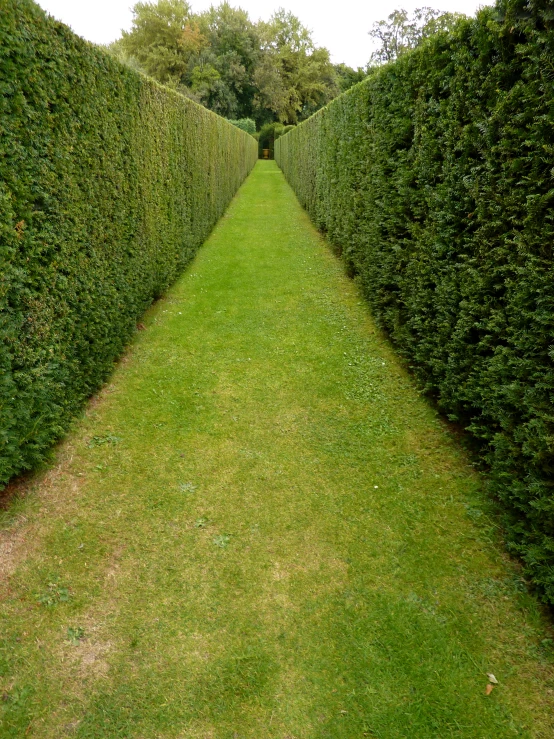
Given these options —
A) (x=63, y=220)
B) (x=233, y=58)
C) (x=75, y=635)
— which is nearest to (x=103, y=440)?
(x=75, y=635)

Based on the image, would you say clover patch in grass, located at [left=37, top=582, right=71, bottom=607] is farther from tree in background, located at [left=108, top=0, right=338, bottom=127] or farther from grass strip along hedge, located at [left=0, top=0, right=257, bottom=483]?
tree in background, located at [left=108, top=0, right=338, bottom=127]

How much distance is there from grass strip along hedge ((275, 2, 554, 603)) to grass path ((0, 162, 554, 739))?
523 millimetres

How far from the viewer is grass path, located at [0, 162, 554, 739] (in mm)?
2414

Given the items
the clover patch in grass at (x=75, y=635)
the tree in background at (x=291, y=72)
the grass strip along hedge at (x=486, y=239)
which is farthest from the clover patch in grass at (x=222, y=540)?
the tree in background at (x=291, y=72)

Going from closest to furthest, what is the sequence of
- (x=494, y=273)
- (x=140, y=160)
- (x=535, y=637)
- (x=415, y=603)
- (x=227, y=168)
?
1. (x=535, y=637)
2. (x=415, y=603)
3. (x=494, y=273)
4. (x=140, y=160)
5. (x=227, y=168)

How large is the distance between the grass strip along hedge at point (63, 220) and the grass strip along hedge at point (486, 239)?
3.69 metres

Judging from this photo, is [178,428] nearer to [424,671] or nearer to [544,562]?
[424,671]

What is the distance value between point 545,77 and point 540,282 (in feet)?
4.50

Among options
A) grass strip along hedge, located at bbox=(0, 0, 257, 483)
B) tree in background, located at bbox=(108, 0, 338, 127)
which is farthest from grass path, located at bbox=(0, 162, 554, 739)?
tree in background, located at bbox=(108, 0, 338, 127)

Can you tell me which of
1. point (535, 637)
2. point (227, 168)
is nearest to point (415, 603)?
point (535, 637)

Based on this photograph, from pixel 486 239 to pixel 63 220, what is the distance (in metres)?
3.87

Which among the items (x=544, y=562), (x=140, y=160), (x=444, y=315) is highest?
(x=140, y=160)

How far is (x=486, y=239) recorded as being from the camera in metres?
3.62

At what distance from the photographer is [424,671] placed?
257 cm
